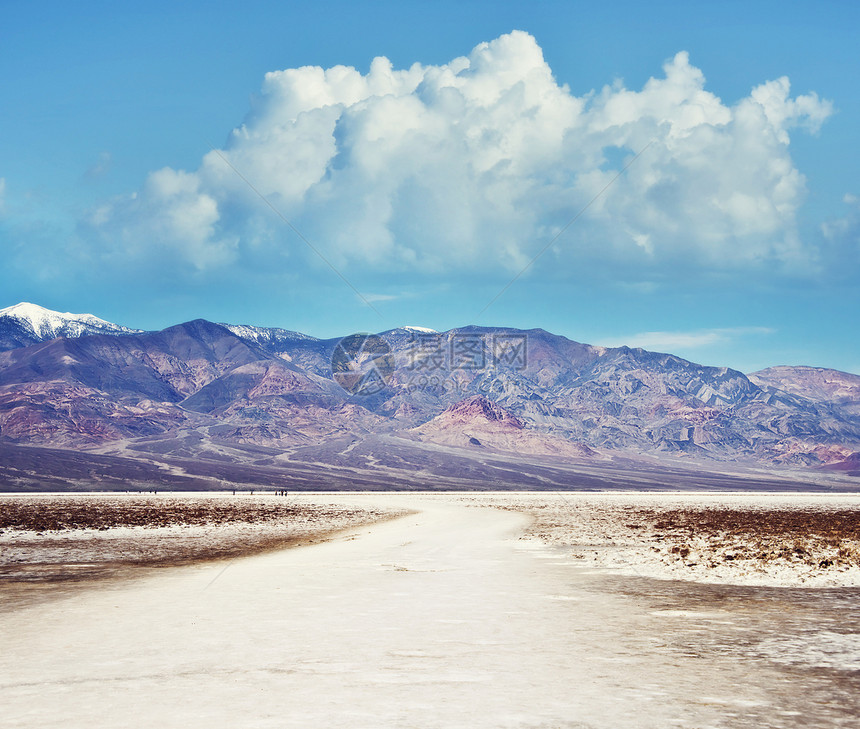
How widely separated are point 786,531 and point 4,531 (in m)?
36.7

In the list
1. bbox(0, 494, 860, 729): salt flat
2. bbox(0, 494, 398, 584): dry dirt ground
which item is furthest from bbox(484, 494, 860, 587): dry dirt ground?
bbox(0, 494, 398, 584): dry dirt ground

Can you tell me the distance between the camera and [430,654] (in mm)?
11156

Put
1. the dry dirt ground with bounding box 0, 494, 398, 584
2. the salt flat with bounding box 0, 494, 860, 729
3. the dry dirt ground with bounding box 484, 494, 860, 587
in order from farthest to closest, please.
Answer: the dry dirt ground with bounding box 0, 494, 398, 584 → the dry dirt ground with bounding box 484, 494, 860, 587 → the salt flat with bounding box 0, 494, 860, 729

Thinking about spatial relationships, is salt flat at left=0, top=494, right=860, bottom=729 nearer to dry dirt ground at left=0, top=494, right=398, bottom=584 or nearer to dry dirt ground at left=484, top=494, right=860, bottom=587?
dry dirt ground at left=484, top=494, right=860, bottom=587

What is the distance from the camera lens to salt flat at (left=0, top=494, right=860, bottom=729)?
830 cm

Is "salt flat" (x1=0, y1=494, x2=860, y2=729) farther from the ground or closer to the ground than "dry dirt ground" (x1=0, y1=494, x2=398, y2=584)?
farther from the ground

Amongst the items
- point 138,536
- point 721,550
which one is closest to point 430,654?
point 721,550

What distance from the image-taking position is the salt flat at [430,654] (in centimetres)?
830

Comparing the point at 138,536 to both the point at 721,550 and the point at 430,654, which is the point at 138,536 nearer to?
the point at 721,550

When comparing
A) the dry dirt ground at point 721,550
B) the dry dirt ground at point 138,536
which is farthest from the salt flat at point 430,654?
the dry dirt ground at point 138,536

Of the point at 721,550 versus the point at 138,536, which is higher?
the point at 721,550

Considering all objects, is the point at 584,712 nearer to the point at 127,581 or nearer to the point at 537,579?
the point at 537,579

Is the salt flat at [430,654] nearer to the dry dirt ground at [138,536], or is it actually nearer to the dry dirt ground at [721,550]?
the dry dirt ground at [721,550]

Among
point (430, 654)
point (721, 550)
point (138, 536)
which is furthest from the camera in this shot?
point (138, 536)
